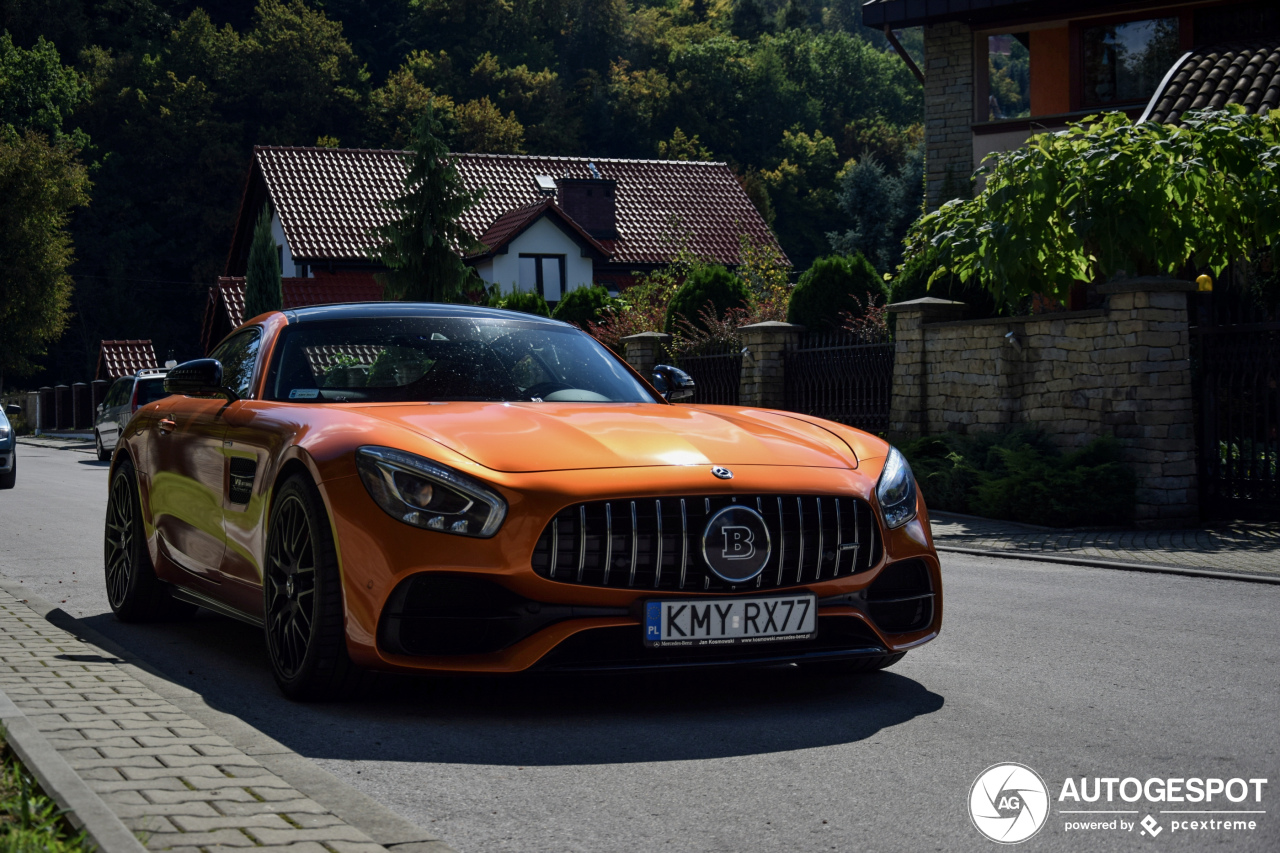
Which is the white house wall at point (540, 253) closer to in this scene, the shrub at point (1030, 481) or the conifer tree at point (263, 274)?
the conifer tree at point (263, 274)

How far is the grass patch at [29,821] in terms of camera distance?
3.54 m

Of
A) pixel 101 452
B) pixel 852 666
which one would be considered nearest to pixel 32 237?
pixel 101 452

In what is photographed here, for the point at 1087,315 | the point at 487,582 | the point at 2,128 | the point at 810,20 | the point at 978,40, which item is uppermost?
the point at 810,20

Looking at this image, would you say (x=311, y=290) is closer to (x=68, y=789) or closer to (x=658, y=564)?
(x=658, y=564)

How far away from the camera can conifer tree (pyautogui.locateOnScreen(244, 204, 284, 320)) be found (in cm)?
4344

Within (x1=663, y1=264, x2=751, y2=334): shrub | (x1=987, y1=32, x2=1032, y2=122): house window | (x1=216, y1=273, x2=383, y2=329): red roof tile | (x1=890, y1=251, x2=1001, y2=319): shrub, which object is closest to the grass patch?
(x1=890, y1=251, x2=1001, y2=319): shrub

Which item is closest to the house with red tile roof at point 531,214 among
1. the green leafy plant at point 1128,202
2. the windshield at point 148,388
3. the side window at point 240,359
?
the windshield at point 148,388

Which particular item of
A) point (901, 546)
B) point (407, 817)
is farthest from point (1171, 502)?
point (407, 817)

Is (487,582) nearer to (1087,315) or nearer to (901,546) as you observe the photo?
(901,546)

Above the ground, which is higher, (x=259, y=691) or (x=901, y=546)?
(x=901, y=546)

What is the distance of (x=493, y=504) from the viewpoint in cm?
519

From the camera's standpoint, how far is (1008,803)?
4.32 metres

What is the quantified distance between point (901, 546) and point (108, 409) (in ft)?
95.6

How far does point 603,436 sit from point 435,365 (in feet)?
4.07
